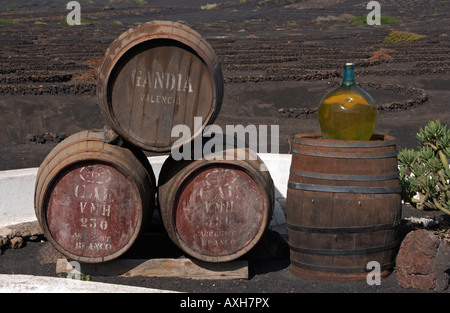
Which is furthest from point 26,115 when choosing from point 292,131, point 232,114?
point 292,131

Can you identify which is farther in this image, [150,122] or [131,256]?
[131,256]

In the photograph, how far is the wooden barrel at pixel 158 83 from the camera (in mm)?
5020

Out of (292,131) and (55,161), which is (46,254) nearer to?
(55,161)

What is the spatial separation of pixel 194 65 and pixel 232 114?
1217 centimetres

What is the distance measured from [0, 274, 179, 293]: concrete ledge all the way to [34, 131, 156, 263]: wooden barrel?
2.30ft

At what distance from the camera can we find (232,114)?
17250mm

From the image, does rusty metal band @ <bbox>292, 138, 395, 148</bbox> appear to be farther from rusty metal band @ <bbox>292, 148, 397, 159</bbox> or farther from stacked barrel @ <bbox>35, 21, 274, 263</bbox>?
stacked barrel @ <bbox>35, 21, 274, 263</bbox>

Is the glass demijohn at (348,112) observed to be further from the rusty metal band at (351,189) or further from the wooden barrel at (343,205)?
the rusty metal band at (351,189)

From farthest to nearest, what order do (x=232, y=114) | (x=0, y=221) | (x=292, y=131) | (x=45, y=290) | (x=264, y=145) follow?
(x=232, y=114) < (x=292, y=131) < (x=264, y=145) < (x=0, y=221) < (x=45, y=290)

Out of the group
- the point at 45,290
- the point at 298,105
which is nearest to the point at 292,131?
the point at 298,105

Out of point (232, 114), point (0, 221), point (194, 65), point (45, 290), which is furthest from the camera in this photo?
point (232, 114)

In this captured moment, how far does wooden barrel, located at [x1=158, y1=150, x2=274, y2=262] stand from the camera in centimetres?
517

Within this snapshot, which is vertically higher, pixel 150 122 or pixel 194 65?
pixel 194 65

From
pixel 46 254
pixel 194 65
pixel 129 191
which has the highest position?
pixel 194 65
